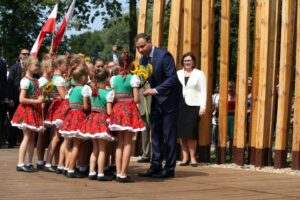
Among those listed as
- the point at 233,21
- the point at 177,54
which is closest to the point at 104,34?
the point at 233,21

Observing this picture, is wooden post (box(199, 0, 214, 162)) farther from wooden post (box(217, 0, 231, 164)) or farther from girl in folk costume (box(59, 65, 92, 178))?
girl in folk costume (box(59, 65, 92, 178))

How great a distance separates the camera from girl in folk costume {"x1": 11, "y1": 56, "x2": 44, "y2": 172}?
29.9 ft

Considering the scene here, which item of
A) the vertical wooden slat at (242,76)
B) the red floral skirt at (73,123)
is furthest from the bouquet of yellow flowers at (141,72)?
the vertical wooden slat at (242,76)

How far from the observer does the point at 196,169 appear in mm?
10227

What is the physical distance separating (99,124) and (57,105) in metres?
1.30

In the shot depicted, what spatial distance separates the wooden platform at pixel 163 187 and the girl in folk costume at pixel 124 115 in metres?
0.30

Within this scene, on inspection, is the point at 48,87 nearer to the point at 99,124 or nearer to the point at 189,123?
the point at 99,124

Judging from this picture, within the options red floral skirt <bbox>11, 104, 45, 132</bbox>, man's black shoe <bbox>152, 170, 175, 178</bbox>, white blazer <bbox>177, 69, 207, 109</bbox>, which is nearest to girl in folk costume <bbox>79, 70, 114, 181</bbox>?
man's black shoe <bbox>152, 170, 175, 178</bbox>

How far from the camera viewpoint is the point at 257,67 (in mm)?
10375

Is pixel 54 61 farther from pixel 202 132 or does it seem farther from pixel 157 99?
pixel 202 132

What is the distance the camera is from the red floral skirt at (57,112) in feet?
30.0

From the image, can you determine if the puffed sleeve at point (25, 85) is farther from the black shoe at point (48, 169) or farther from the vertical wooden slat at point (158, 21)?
the vertical wooden slat at point (158, 21)

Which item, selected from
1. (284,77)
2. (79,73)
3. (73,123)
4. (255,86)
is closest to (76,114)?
(73,123)

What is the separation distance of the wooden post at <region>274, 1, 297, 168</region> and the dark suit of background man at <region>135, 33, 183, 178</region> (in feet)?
5.44
